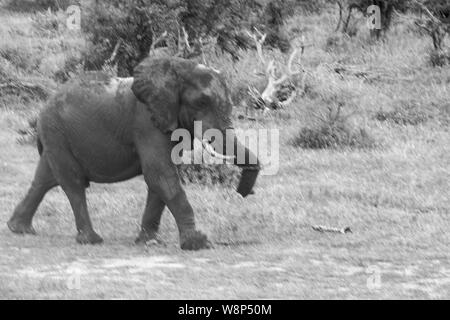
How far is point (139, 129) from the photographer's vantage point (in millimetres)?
7750

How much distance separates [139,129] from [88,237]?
94cm

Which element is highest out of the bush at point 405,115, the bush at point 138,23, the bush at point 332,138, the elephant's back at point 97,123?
the bush at point 138,23

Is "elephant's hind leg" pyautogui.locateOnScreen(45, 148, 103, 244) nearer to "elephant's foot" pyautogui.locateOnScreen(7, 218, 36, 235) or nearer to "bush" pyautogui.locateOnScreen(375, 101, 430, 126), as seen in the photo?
"elephant's foot" pyautogui.locateOnScreen(7, 218, 36, 235)

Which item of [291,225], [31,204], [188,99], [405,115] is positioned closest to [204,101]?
[188,99]

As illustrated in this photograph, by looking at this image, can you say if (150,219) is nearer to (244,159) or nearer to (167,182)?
(167,182)

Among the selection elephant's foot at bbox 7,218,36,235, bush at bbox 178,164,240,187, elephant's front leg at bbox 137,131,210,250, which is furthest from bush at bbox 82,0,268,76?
elephant's front leg at bbox 137,131,210,250

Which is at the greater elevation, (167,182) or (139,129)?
(139,129)

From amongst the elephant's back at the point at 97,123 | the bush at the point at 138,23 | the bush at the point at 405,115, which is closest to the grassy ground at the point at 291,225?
the bush at the point at 405,115

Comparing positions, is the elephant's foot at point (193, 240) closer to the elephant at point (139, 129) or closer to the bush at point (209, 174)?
the elephant at point (139, 129)

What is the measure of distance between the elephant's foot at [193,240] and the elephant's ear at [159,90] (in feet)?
2.54

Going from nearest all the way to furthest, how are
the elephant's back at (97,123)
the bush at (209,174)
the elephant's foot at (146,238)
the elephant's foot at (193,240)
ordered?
the elephant's foot at (193,240) → the elephant's back at (97,123) → the elephant's foot at (146,238) → the bush at (209,174)

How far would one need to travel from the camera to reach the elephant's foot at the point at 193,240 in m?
7.72

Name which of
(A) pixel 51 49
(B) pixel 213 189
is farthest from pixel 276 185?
(A) pixel 51 49

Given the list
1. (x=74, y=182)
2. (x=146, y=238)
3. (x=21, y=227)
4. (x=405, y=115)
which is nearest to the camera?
(x=146, y=238)
